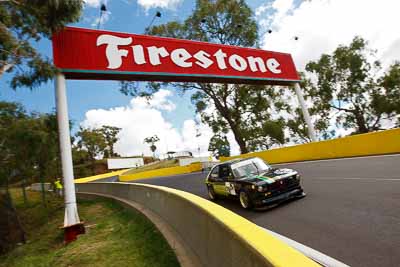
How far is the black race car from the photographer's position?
23.5 feet

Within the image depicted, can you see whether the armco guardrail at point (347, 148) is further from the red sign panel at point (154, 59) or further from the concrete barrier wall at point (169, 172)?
the concrete barrier wall at point (169, 172)

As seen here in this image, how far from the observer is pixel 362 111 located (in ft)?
124

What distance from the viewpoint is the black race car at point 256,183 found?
7168 mm

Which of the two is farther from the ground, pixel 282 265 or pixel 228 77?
pixel 228 77

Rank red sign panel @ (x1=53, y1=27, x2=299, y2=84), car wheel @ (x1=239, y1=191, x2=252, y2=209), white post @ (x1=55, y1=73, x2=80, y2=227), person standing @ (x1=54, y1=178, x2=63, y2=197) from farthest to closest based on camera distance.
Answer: person standing @ (x1=54, y1=178, x2=63, y2=197), red sign panel @ (x1=53, y1=27, x2=299, y2=84), white post @ (x1=55, y1=73, x2=80, y2=227), car wheel @ (x1=239, y1=191, x2=252, y2=209)

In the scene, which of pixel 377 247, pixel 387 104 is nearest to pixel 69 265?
pixel 377 247

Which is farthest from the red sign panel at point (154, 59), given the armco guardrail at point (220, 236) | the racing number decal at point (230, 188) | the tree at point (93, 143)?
the tree at point (93, 143)

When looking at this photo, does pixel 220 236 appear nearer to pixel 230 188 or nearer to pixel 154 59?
pixel 230 188

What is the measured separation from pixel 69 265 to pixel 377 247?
6.57 metres

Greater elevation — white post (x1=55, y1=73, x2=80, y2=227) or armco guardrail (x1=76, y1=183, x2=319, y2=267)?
white post (x1=55, y1=73, x2=80, y2=227)

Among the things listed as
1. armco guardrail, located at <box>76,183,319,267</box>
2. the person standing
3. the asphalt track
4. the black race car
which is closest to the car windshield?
the black race car

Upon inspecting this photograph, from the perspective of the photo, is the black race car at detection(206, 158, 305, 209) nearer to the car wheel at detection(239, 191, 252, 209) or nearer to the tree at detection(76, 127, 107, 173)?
the car wheel at detection(239, 191, 252, 209)

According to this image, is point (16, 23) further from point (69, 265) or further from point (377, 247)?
point (377, 247)

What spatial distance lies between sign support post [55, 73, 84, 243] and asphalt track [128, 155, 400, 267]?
5.68 metres
